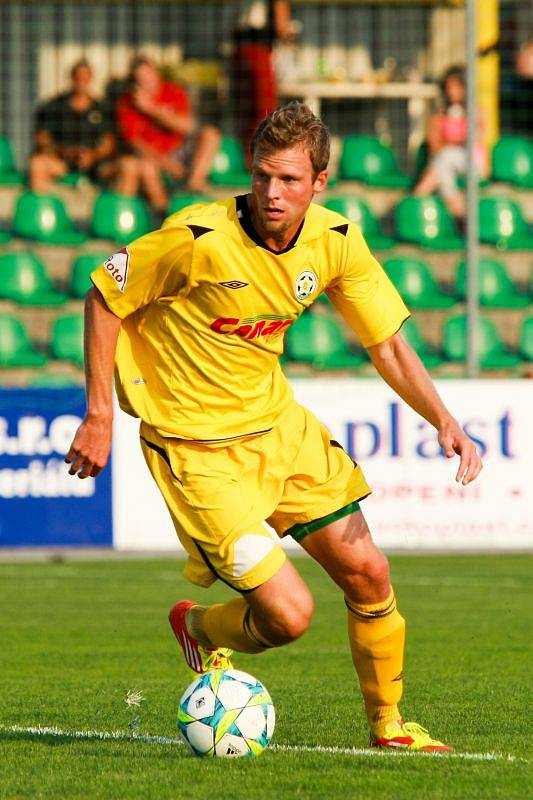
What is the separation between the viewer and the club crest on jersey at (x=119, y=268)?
16.3 ft

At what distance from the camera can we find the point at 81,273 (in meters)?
16.4

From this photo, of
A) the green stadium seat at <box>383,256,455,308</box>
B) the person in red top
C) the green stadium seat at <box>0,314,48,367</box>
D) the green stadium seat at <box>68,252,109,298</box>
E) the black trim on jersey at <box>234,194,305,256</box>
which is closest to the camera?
the black trim on jersey at <box>234,194,305,256</box>

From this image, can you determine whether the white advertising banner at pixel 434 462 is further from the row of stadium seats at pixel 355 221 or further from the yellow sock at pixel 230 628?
the yellow sock at pixel 230 628

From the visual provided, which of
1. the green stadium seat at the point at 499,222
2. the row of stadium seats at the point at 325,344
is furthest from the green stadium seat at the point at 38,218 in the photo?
the green stadium seat at the point at 499,222

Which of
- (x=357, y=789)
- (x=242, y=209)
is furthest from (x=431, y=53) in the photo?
(x=357, y=789)

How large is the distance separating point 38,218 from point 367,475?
5.89 meters

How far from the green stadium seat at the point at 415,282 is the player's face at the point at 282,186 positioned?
11.7 metres

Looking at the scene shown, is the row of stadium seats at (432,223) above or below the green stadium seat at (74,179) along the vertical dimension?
below

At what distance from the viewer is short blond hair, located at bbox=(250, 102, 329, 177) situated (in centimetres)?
493

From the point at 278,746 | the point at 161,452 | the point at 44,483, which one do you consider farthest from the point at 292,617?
the point at 44,483

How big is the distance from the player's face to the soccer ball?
1.57m

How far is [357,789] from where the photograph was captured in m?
4.52

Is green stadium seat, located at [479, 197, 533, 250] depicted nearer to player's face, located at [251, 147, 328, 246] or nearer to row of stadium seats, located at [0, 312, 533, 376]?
row of stadium seats, located at [0, 312, 533, 376]

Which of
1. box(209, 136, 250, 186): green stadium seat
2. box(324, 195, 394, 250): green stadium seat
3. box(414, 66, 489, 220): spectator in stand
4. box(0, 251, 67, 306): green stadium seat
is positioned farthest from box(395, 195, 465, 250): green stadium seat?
box(0, 251, 67, 306): green stadium seat
